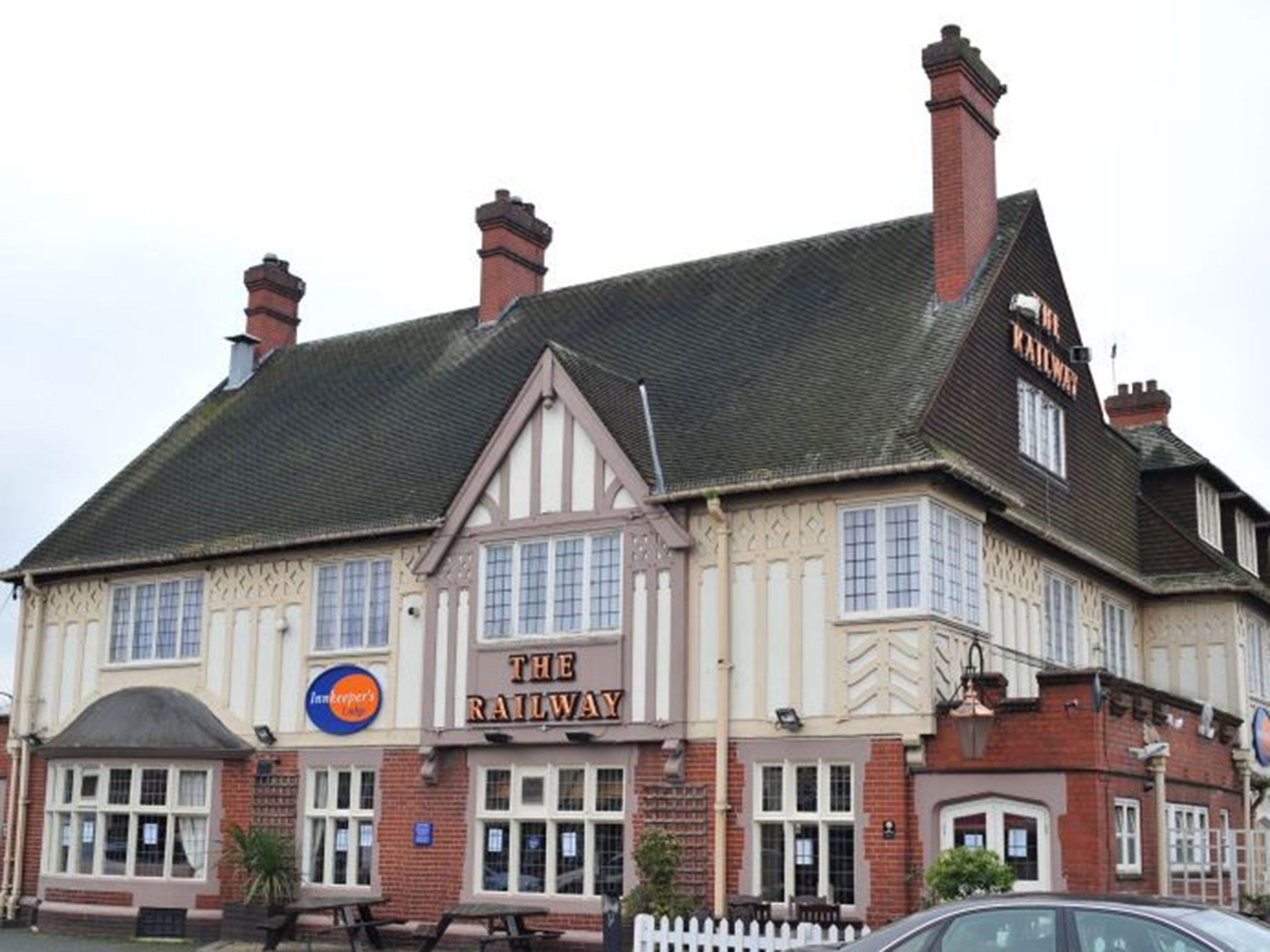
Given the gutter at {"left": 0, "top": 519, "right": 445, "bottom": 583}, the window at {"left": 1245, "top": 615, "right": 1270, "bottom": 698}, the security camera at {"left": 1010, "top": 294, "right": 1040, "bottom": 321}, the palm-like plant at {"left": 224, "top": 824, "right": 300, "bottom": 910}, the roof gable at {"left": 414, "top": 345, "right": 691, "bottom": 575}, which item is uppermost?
the security camera at {"left": 1010, "top": 294, "right": 1040, "bottom": 321}

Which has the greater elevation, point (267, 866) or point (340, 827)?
point (340, 827)

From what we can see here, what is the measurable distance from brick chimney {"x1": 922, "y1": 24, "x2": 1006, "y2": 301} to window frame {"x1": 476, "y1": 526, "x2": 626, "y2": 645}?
638 centimetres

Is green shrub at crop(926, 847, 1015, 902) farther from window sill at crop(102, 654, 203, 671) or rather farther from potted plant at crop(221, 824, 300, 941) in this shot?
window sill at crop(102, 654, 203, 671)

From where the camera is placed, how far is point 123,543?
29.7 meters

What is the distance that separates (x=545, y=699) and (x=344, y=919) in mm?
4414

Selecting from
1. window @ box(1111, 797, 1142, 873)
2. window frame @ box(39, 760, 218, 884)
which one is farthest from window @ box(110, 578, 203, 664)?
window @ box(1111, 797, 1142, 873)

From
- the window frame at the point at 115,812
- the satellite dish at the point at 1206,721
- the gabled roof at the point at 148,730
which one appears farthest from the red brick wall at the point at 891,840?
the window frame at the point at 115,812

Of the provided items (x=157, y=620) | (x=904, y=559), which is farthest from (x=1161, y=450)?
(x=157, y=620)

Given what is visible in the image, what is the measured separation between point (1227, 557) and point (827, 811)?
42.1 ft

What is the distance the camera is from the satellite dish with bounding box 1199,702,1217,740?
23578 millimetres

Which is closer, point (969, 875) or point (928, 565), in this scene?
point (969, 875)

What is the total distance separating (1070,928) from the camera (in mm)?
10742

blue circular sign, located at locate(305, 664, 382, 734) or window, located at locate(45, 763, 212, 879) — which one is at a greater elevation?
blue circular sign, located at locate(305, 664, 382, 734)

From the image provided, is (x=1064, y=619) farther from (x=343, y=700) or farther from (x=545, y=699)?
(x=343, y=700)
